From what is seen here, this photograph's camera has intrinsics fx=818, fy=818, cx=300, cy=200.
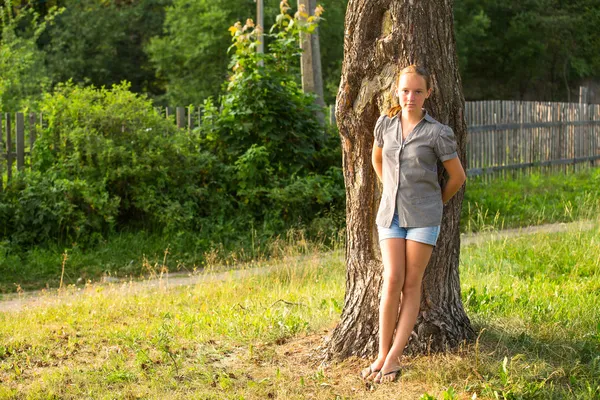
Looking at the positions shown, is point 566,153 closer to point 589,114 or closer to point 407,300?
point 589,114

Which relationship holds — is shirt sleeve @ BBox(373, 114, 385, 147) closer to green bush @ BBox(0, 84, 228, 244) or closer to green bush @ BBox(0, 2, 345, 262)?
green bush @ BBox(0, 2, 345, 262)

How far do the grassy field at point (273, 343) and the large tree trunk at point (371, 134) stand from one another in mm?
204

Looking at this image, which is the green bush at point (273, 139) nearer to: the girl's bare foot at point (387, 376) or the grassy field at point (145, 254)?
the grassy field at point (145, 254)

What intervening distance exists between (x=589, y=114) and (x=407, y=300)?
1845 centimetres

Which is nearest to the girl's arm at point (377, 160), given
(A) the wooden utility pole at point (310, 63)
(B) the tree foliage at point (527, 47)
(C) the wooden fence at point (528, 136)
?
(A) the wooden utility pole at point (310, 63)

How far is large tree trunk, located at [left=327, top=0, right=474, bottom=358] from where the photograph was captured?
17.4 feet

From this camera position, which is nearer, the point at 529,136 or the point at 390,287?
the point at 390,287

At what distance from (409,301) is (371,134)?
1.17 m

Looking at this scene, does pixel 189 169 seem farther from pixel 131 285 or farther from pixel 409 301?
pixel 409 301

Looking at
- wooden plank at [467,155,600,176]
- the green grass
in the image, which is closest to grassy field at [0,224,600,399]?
the green grass

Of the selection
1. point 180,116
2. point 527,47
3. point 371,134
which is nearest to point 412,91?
point 371,134

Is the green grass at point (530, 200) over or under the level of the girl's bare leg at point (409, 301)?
under

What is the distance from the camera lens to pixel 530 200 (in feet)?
48.7

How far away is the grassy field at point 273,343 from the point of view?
5.04m
